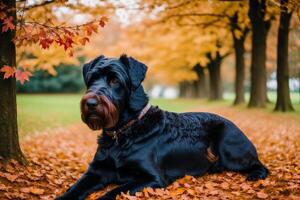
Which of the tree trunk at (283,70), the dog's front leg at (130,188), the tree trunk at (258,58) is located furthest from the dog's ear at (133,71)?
the tree trunk at (258,58)

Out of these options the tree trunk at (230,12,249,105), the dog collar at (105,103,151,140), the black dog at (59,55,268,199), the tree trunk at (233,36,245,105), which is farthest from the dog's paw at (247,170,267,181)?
the tree trunk at (233,36,245,105)

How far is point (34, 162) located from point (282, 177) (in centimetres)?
373

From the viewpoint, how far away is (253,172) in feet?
18.2

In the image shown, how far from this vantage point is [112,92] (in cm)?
459

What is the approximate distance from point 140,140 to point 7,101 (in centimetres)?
209

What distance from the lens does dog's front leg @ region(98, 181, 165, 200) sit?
14.4 feet

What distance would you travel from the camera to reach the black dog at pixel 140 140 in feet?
15.1

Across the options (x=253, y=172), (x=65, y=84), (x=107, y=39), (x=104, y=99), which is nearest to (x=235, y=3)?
(x=253, y=172)

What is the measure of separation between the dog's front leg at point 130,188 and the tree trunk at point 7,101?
2.06m

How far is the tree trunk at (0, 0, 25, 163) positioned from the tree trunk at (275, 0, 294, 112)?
1302 centimetres

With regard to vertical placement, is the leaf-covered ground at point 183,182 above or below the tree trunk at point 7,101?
below

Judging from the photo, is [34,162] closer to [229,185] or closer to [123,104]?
[123,104]

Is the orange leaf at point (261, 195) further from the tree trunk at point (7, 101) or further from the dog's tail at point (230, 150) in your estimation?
the tree trunk at point (7, 101)

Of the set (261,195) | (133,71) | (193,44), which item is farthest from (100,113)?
(193,44)
